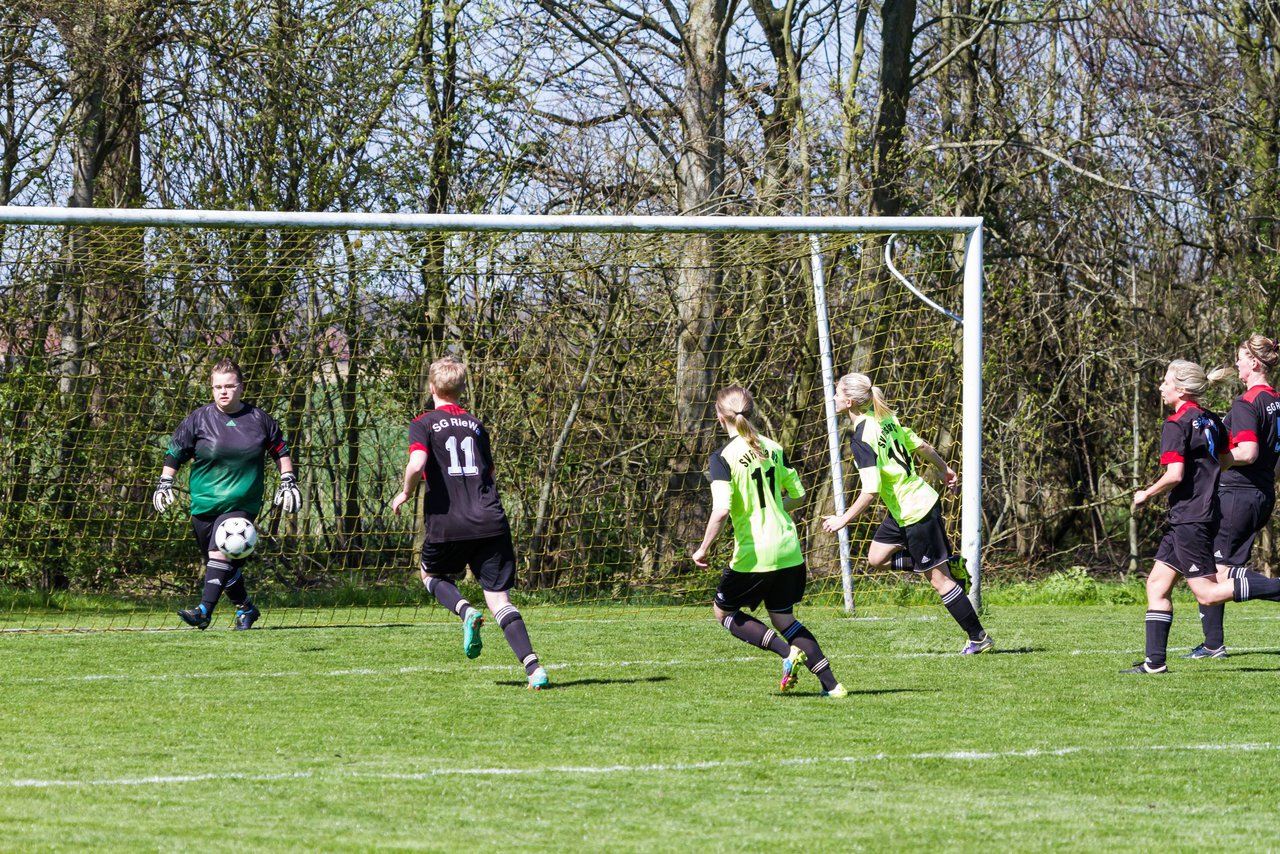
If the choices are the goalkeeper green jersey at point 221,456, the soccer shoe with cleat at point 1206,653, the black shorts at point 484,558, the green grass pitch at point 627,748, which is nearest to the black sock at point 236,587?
the goalkeeper green jersey at point 221,456

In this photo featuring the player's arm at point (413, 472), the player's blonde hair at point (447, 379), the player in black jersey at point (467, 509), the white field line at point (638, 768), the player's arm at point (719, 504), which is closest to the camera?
the white field line at point (638, 768)

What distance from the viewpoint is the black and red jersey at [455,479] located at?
7.07 meters

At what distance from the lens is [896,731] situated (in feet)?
19.4

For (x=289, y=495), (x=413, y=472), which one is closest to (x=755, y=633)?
(x=413, y=472)

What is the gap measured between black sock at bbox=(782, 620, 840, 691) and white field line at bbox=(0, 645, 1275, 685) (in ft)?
4.72

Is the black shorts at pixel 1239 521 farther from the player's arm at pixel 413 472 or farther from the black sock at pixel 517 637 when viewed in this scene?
the player's arm at pixel 413 472

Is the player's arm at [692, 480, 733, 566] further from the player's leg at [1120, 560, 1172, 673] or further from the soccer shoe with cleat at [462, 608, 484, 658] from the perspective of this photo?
the player's leg at [1120, 560, 1172, 673]

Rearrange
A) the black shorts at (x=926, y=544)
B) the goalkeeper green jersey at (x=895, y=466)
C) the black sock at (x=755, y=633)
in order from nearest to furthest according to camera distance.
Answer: the black sock at (x=755, y=633) → the goalkeeper green jersey at (x=895, y=466) → the black shorts at (x=926, y=544)

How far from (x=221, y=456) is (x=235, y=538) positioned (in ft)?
1.85

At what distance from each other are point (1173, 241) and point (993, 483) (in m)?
3.13

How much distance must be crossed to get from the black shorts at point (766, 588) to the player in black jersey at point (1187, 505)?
1.90 meters

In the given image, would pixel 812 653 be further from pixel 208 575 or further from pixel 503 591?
pixel 208 575

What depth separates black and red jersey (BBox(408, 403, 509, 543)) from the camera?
7074 millimetres

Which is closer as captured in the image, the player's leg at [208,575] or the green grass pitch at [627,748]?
the green grass pitch at [627,748]
